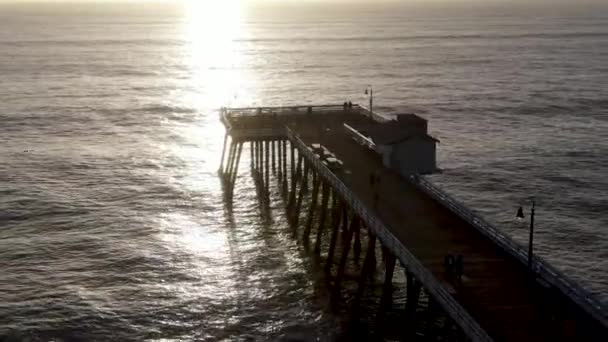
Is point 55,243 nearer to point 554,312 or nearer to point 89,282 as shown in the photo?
point 89,282

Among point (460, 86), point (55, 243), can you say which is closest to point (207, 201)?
point (55, 243)

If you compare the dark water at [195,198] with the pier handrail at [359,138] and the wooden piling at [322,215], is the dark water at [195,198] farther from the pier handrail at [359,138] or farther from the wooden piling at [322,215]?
the pier handrail at [359,138]

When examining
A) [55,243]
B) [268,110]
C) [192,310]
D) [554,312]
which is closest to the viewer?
[554,312]

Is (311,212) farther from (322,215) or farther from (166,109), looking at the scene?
(166,109)

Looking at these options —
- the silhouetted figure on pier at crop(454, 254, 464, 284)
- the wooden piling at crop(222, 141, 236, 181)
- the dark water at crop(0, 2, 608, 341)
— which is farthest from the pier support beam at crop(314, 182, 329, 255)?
the silhouetted figure on pier at crop(454, 254, 464, 284)

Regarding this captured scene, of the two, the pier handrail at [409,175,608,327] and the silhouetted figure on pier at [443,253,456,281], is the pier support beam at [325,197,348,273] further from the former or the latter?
the silhouetted figure on pier at [443,253,456,281]

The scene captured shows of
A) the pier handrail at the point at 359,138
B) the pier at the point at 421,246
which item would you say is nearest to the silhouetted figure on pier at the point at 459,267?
the pier at the point at 421,246

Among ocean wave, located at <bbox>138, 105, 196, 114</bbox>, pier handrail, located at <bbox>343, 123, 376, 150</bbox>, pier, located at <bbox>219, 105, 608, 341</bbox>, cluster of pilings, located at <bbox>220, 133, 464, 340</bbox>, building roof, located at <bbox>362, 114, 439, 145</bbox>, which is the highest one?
building roof, located at <bbox>362, 114, 439, 145</bbox>
